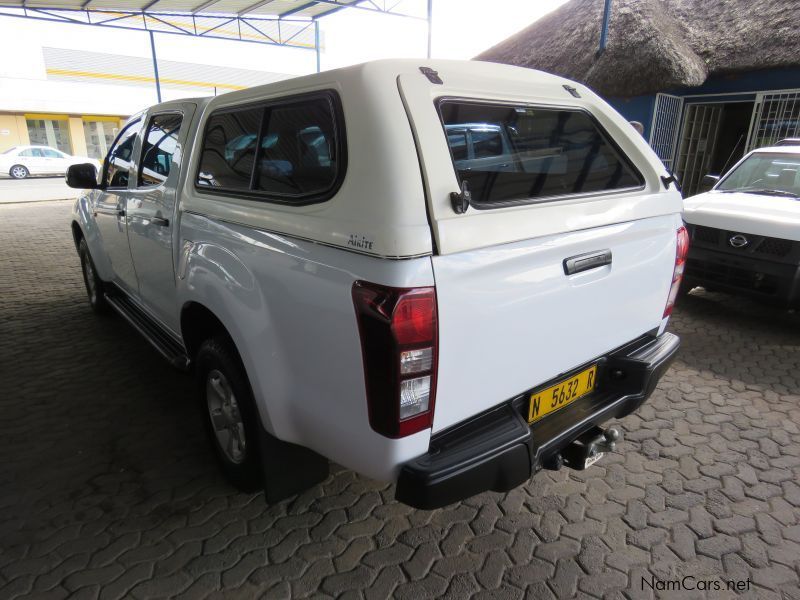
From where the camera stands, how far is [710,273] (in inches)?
202

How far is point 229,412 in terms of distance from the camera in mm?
2523

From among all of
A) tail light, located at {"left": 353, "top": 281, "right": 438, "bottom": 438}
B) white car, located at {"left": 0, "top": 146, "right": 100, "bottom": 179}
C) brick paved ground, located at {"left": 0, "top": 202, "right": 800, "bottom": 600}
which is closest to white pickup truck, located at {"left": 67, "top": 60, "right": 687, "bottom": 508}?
tail light, located at {"left": 353, "top": 281, "right": 438, "bottom": 438}

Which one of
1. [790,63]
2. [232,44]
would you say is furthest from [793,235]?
[232,44]

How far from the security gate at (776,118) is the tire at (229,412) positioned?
10.7 m

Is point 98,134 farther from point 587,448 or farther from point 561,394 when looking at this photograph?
point 587,448

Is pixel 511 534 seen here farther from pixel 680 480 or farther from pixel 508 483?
pixel 680 480

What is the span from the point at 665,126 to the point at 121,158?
10.3 meters

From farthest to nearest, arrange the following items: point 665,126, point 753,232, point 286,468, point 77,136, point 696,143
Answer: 1. point 77,136
2. point 696,143
3. point 665,126
4. point 753,232
5. point 286,468

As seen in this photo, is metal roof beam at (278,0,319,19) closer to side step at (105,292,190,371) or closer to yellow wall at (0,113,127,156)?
side step at (105,292,190,371)

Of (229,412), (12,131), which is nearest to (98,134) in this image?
(12,131)

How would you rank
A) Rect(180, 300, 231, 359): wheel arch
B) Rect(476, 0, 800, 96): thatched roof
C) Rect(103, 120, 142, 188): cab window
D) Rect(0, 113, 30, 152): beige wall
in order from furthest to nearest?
1. Rect(0, 113, 30, 152): beige wall
2. Rect(476, 0, 800, 96): thatched roof
3. Rect(103, 120, 142, 188): cab window
4. Rect(180, 300, 231, 359): wheel arch

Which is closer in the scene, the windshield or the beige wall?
the windshield

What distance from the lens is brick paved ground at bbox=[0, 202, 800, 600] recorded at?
2182 mm

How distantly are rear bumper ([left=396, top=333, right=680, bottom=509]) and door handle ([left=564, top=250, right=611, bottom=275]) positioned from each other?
46 cm
